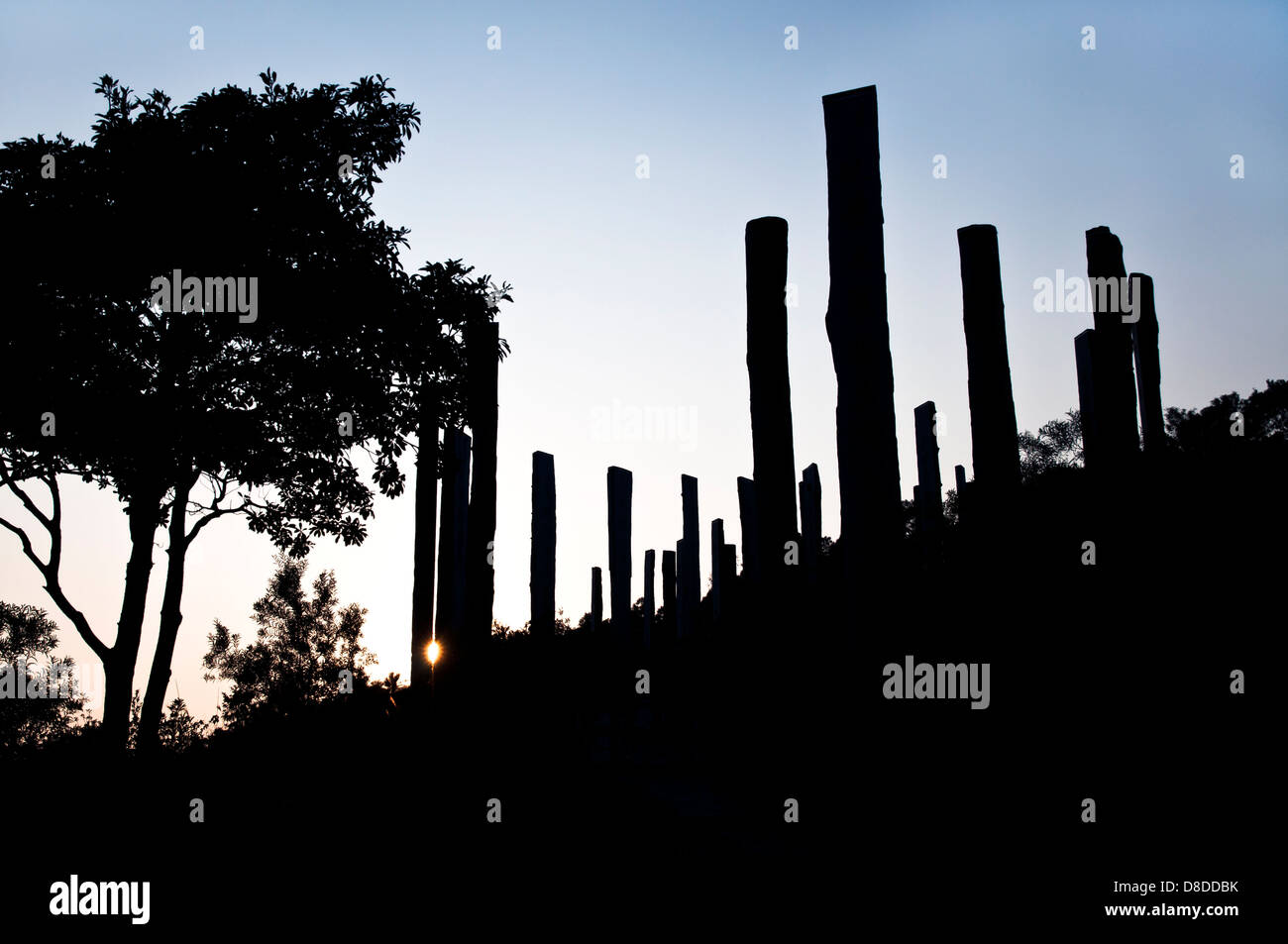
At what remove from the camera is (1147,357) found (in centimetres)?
1035

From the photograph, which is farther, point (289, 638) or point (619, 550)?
point (289, 638)

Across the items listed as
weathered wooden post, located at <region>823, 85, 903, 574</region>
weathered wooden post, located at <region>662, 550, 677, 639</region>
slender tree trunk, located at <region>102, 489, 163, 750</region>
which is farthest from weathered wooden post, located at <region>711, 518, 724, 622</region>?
weathered wooden post, located at <region>823, 85, 903, 574</region>

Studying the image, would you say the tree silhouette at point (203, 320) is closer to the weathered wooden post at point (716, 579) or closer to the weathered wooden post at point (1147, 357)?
the weathered wooden post at point (716, 579)

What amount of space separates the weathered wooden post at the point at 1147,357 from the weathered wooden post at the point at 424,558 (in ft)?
23.8

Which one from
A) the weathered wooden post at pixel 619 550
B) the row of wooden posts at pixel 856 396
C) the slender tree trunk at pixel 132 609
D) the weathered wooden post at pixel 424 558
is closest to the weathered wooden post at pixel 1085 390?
the row of wooden posts at pixel 856 396

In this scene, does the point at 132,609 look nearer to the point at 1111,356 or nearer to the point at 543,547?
the point at 543,547

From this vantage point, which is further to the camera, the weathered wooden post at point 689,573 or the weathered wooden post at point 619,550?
the weathered wooden post at point 689,573

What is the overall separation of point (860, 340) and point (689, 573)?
9.19 meters

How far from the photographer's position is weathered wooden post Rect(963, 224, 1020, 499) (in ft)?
18.2

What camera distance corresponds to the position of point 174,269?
37.6 feet

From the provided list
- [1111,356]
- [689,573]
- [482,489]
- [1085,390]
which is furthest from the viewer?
[689,573]

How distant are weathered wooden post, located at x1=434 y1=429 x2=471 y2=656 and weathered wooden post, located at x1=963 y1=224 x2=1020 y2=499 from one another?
14.8 feet

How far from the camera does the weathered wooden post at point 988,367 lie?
218 inches

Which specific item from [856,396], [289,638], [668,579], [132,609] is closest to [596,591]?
[668,579]
